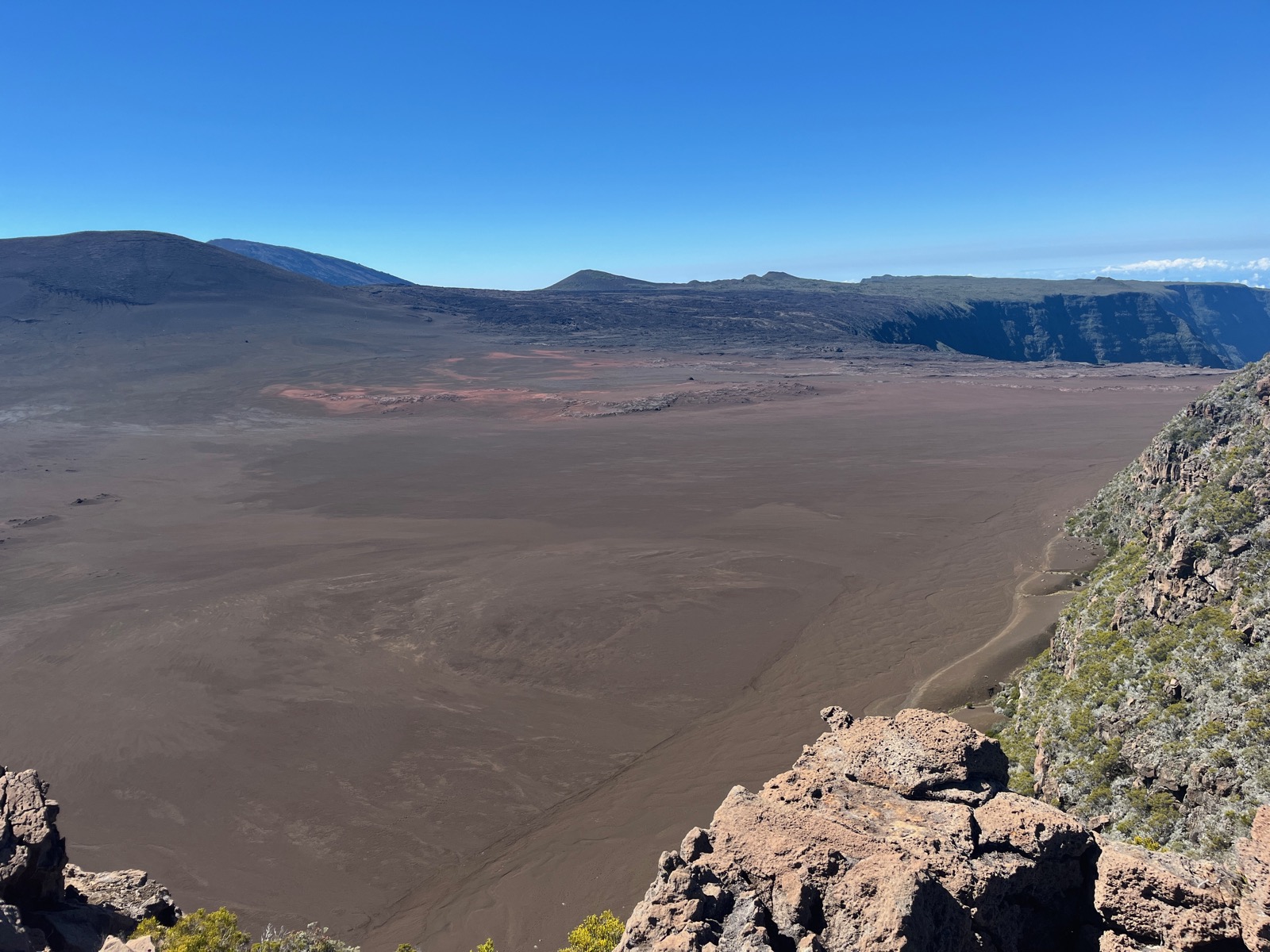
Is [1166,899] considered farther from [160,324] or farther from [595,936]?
[160,324]

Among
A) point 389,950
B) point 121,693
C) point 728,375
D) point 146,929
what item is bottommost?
point 389,950

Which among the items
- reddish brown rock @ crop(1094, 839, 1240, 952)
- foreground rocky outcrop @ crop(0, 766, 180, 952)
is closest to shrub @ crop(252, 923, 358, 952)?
foreground rocky outcrop @ crop(0, 766, 180, 952)

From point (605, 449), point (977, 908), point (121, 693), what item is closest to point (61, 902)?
point (977, 908)

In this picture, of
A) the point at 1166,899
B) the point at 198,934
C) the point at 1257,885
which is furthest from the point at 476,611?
the point at 1257,885

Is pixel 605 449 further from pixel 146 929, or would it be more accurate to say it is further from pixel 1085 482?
pixel 146 929

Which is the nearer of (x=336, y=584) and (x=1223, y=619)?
(x=1223, y=619)

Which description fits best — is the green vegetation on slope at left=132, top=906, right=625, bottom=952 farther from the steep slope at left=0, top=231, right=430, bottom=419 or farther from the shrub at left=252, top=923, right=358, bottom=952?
the steep slope at left=0, top=231, right=430, bottom=419

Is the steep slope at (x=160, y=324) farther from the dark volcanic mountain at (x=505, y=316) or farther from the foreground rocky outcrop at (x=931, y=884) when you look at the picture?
the foreground rocky outcrop at (x=931, y=884)
